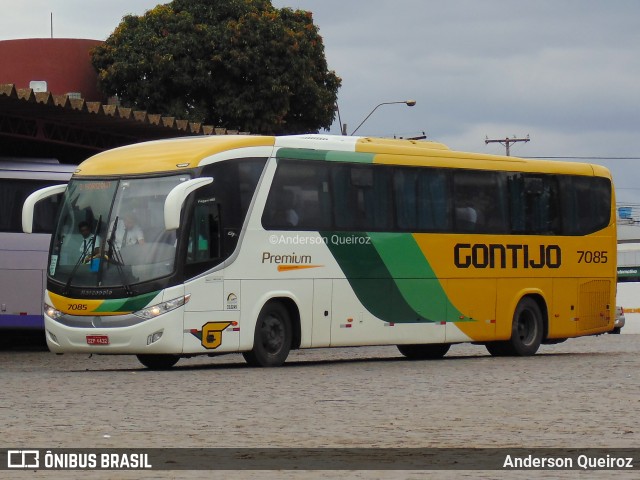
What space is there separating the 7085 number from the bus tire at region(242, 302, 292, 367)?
7.46m

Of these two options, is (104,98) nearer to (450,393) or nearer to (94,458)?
(450,393)

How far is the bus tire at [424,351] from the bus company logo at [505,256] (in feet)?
6.28

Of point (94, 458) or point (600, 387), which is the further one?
point (600, 387)

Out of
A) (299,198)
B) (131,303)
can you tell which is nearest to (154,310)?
(131,303)

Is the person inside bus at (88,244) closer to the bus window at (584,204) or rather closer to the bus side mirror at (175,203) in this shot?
the bus side mirror at (175,203)

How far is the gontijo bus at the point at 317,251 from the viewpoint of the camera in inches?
798

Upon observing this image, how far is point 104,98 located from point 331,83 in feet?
31.3

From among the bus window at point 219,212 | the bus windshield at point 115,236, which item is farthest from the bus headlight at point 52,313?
the bus window at point 219,212

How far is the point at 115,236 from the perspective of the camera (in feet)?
67.2

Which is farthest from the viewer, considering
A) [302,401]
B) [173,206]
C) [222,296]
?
[222,296]

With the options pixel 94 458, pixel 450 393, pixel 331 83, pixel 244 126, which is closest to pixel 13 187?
pixel 450 393

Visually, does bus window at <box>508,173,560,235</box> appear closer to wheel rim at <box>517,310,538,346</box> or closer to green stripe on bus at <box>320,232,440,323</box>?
wheel rim at <box>517,310,538,346</box>

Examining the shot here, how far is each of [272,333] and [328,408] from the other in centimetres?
719

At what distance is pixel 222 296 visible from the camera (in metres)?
20.7
